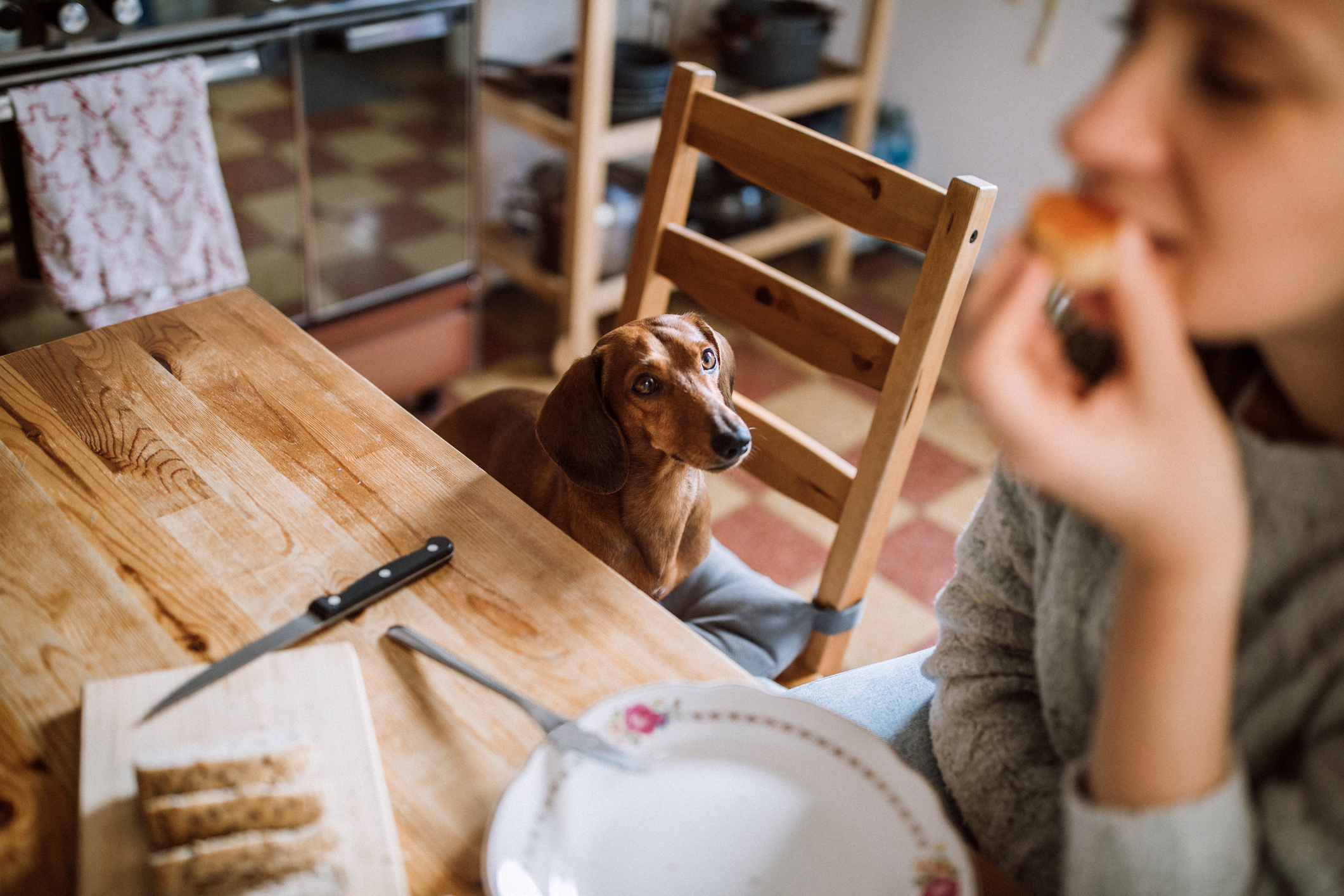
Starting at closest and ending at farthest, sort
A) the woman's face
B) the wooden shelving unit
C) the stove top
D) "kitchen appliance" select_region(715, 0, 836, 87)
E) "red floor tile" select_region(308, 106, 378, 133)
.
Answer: the woman's face
the stove top
"red floor tile" select_region(308, 106, 378, 133)
the wooden shelving unit
"kitchen appliance" select_region(715, 0, 836, 87)

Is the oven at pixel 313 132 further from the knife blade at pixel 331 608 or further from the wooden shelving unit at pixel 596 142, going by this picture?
the knife blade at pixel 331 608

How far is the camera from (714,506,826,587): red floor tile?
226cm

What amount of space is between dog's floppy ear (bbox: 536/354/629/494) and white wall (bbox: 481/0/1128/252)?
1.92 m

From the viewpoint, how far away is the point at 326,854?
0.65 metres

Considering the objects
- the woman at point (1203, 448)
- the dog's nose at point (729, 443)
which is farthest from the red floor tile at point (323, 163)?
the woman at point (1203, 448)

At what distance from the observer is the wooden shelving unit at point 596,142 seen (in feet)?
7.73

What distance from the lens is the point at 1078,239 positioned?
527 mm

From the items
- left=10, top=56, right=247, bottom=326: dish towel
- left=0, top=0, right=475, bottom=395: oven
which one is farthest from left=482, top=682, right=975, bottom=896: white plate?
left=0, top=0, right=475, bottom=395: oven

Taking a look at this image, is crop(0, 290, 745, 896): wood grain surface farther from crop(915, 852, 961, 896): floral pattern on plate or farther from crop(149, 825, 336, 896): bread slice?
crop(915, 852, 961, 896): floral pattern on plate

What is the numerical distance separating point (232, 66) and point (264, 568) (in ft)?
4.62

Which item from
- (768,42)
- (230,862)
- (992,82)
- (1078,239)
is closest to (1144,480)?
(1078,239)

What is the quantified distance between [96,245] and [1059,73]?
2.66m

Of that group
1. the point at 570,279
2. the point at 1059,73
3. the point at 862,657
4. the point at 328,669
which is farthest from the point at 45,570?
the point at 1059,73

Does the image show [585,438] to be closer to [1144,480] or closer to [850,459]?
[1144,480]
